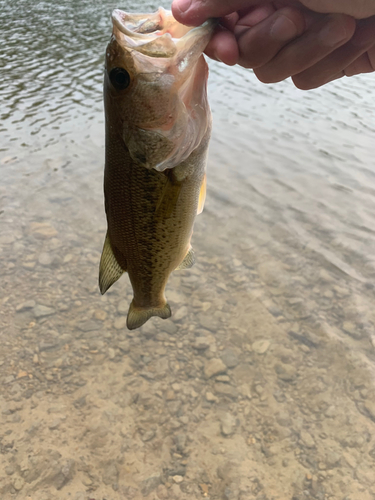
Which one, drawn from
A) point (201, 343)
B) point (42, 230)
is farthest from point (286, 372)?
point (42, 230)

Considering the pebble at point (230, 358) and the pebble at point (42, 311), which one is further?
the pebble at point (42, 311)

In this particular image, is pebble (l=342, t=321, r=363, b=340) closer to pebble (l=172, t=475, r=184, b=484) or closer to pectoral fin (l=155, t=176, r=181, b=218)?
pebble (l=172, t=475, r=184, b=484)

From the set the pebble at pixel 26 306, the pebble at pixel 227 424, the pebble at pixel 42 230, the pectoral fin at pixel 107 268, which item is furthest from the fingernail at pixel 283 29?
the pebble at pixel 42 230

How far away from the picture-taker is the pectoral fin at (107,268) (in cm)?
219

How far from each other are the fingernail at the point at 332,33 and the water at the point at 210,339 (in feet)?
10.2

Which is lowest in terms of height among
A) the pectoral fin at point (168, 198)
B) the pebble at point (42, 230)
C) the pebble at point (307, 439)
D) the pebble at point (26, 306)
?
the pebble at point (42, 230)

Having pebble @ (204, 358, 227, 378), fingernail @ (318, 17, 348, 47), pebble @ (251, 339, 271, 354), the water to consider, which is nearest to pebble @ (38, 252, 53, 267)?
the water

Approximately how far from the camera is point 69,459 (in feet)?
10.5

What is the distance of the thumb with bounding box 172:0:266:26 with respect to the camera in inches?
64.4

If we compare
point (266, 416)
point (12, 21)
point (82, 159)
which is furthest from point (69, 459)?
point (12, 21)

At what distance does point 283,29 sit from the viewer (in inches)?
68.6

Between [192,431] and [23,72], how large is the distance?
1113 centimetres

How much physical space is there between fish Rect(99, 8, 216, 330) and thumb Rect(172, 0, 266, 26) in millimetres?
44

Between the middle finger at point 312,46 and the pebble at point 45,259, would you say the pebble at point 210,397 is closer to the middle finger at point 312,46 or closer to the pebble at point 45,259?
the pebble at point 45,259
